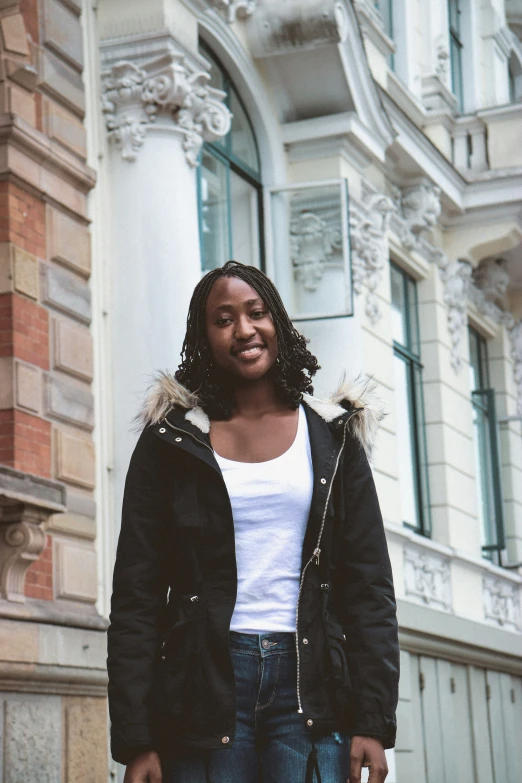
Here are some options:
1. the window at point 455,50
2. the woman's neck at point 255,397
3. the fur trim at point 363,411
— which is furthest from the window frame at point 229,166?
the woman's neck at point 255,397

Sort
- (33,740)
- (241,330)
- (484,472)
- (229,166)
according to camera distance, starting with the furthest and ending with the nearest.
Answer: (484,472), (229,166), (33,740), (241,330)

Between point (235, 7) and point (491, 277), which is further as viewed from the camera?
point (491, 277)

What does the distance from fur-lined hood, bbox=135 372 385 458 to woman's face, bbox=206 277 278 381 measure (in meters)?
0.14

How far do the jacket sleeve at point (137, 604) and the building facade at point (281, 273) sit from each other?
2.99m

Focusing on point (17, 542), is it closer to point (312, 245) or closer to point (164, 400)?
point (164, 400)

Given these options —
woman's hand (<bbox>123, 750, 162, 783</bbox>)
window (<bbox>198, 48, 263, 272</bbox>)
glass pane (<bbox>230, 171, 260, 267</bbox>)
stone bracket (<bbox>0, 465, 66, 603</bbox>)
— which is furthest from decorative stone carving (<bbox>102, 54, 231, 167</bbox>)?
woman's hand (<bbox>123, 750, 162, 783</bbox>)

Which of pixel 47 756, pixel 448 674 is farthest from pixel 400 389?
A: pixel 47 756

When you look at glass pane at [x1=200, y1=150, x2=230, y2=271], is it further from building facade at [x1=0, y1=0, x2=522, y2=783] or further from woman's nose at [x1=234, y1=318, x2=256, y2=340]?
woman's nose at [x1=234, y1=318, x2=256, y2=340]

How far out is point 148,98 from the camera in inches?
361

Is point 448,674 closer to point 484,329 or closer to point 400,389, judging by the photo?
Result: point 400,389

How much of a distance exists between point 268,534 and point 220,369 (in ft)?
1.53

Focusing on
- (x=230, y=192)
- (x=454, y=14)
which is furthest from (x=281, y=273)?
(x=454, y=14)

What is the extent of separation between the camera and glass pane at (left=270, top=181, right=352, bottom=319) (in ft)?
38.1

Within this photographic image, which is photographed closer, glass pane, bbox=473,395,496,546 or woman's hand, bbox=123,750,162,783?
woman's hand, bbox=123,750,162,783
